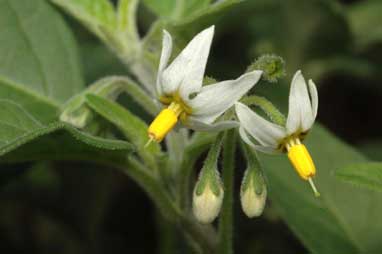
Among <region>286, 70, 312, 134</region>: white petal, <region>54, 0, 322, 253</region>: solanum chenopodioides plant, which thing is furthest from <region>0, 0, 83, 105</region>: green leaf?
<region>286, 70, 312, 134</region>: white petal

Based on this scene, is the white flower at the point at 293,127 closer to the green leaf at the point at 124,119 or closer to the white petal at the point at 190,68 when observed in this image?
the white petal at the point at 190,68

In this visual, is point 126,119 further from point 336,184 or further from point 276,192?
point 336,184

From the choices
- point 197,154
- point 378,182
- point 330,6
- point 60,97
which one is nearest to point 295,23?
point 330,6

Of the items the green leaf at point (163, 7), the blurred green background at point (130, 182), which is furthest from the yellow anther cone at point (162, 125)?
the blurred green background at point (130, 182)

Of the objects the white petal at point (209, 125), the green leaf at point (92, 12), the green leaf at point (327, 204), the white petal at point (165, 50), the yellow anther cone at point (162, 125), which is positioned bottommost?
the green leaf at point (327, 204)

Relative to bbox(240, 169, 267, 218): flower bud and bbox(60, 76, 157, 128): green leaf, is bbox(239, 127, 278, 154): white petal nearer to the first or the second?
bbox(240, 169, 267, 218): flower bud
